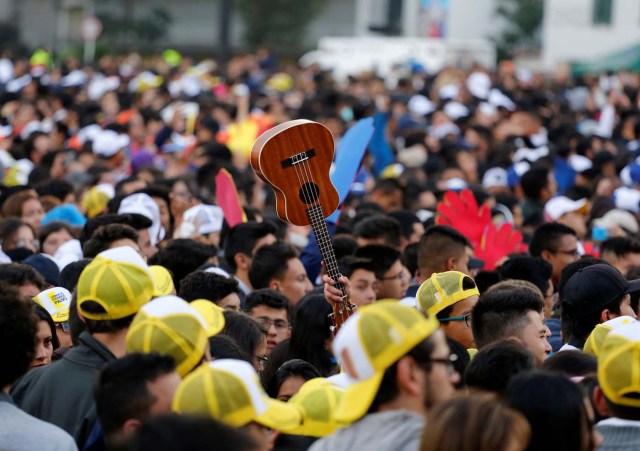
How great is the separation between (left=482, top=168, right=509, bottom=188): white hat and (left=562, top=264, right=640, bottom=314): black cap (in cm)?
789

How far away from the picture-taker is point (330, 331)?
6.05m

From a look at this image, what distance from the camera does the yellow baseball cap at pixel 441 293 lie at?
20.0 feet

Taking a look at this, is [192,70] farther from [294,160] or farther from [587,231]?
[294,160]

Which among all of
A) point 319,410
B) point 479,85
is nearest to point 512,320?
point 319,410

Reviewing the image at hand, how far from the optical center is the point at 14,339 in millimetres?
4184

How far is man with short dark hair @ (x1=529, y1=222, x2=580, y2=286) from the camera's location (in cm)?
829

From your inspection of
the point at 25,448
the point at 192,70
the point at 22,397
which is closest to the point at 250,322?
the point at 22,397

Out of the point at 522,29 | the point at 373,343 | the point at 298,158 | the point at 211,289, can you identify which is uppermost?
the point at 373,343

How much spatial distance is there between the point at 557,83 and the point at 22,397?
24745mm

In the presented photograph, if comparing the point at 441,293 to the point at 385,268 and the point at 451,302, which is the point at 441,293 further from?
the point at 385,268

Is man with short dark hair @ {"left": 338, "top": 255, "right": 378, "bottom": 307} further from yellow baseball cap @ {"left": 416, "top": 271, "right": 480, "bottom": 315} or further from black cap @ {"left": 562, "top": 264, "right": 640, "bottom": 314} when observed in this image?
black cap @ {"left": 562, "top": 264, "right": 640, "bottom": 314}

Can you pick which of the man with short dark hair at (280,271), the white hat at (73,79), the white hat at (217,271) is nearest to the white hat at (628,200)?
the man with short dark hair at (280,271)

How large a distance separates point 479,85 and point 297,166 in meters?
19.0

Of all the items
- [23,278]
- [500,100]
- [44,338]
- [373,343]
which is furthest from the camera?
[500,100]
